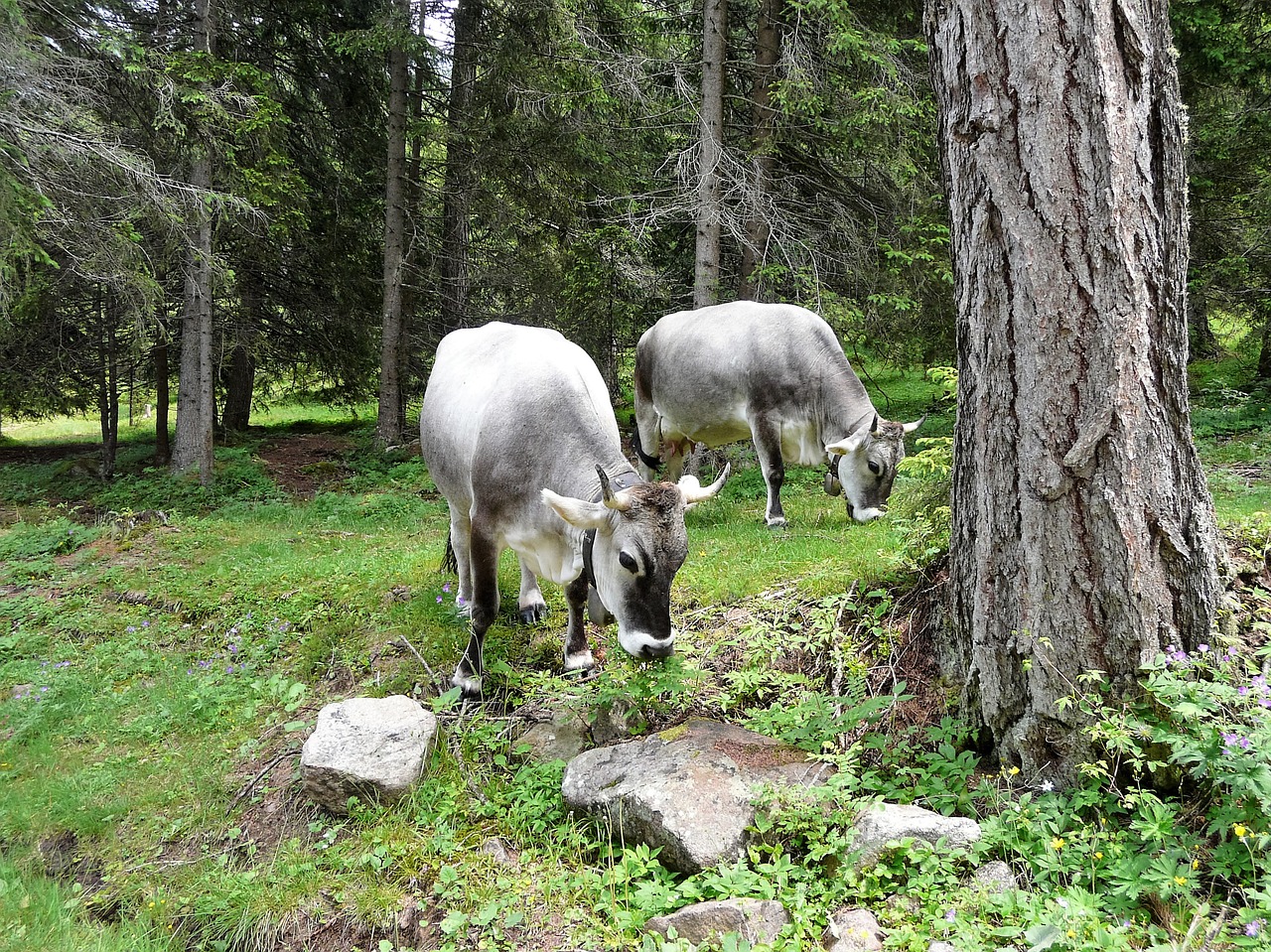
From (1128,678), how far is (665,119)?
39.2 ft

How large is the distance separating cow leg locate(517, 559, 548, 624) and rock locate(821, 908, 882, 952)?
381 cm

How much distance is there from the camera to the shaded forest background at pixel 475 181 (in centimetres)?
1091

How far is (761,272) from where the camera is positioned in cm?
1135

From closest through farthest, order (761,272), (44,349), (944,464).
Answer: (944,464) → (761,272) → (44,349)

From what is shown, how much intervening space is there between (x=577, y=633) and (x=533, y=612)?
1.07 meters

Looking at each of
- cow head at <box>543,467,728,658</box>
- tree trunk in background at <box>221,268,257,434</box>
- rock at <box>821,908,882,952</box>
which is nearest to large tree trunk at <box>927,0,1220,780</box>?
rock at <box>821,908,882,952</box>

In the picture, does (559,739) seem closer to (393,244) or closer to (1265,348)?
(393,244)

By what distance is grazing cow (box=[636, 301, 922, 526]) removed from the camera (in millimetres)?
8602

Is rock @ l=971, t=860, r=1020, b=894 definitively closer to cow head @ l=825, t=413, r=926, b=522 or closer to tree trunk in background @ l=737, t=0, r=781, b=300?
cow head @ l=825, t=413, r=926, b=522

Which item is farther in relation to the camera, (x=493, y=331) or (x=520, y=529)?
(x=493, y=331)

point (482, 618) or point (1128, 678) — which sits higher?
point (1128, 678)

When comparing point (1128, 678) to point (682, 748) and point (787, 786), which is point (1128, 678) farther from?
point (682, 748)

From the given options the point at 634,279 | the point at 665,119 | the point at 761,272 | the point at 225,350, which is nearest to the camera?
the point at 761,272

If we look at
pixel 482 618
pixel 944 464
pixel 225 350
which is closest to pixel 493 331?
pixel 482 618
